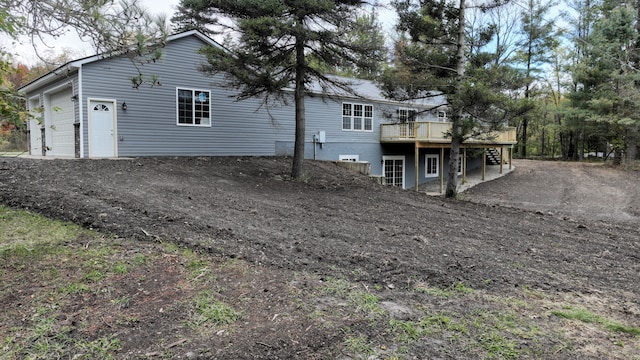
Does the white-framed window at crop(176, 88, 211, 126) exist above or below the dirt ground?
above

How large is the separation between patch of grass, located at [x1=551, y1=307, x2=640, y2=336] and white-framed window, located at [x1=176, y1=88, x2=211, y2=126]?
42.6ft

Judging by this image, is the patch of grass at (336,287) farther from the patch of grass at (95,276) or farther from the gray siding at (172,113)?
the gray siding at (172,113)

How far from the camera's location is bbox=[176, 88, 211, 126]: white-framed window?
13.9 meters

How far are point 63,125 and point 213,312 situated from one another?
13824mm

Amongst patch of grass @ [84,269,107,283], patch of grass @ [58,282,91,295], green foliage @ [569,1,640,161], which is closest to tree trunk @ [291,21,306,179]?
patch of grass @ [84,269,107,283]

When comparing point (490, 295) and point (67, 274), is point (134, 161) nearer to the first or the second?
point (67, 274)

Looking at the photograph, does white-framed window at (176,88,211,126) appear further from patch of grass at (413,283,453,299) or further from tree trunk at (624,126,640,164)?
tree trunk at (624,126,640,164)

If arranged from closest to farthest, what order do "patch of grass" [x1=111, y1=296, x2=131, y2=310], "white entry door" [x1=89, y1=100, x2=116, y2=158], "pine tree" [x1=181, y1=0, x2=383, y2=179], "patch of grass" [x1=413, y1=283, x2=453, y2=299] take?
"patch of grass" [x1=111, y1=296, x2=131, y2=310], "patch of grass" [x1=413, y1=283, x2=453, y2=299], "pine tree" [x1=181, y1=0, x2=383, y2=179], "white entry door" [x1=89, y1=100, x2=116, y2=158]

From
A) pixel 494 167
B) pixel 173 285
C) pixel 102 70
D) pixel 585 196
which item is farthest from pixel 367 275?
pixel 494 167

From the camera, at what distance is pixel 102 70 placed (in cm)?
1227

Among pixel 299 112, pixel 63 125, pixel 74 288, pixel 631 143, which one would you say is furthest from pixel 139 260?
pixel 631 143

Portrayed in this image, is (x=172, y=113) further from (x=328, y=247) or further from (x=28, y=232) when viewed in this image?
(x=328, y=247)

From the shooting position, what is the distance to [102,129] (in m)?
12.5

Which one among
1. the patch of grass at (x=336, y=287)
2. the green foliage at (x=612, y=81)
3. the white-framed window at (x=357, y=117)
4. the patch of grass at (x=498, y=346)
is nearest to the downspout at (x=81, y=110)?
the white-framed window at (x=357, y=117)
